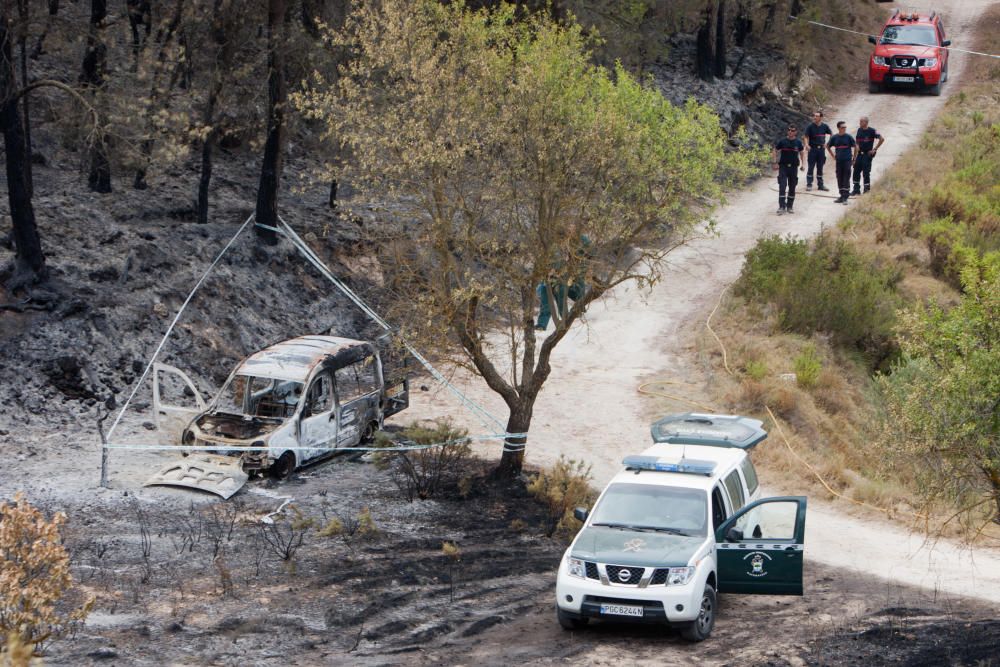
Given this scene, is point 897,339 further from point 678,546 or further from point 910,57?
point 910,57

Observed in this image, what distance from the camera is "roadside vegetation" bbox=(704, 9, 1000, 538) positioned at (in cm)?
1066

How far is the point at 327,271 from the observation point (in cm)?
2170

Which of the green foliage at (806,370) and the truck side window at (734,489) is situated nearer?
the truck side window at (734,489)

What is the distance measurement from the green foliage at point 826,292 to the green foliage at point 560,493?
8.81 metres

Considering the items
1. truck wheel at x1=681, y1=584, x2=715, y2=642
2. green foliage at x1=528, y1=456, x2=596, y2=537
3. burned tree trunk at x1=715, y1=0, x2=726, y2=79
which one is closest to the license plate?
truck wheel at x1=681, y1=584, x2=715, y2=642

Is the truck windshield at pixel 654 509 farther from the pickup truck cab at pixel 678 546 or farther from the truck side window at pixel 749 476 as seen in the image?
the truck side window at pixel 749 476

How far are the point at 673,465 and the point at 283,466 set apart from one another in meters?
5.53

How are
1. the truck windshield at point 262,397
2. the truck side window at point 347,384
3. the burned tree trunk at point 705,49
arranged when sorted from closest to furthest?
the truck windshield at point 262,397 → the truck side window at point 347,384 → the burned tree trunk at point 705,49

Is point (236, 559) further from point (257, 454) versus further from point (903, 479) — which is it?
point (903, 479)

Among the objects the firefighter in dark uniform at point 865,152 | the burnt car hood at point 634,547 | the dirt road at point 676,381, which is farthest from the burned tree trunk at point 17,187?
the firefighter in dark uniform at point 865,152

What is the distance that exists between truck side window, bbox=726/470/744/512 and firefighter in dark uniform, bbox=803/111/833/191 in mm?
17352

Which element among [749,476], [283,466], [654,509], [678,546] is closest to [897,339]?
[749,476]

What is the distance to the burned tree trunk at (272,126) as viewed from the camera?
20594mm

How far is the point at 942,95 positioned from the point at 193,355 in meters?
29.2
